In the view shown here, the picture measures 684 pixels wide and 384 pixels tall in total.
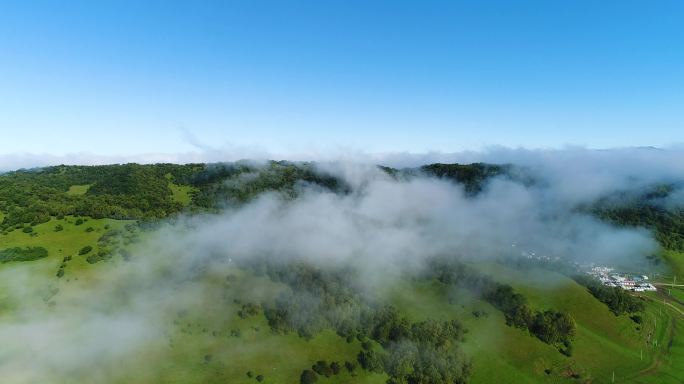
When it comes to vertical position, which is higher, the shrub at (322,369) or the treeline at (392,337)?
the treeline at (392,337)

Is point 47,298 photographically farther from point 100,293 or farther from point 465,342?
point 465,342

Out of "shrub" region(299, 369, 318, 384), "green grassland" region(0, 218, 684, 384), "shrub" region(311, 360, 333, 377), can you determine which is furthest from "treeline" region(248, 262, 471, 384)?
"shrub" region(311, 360, 333, 377)

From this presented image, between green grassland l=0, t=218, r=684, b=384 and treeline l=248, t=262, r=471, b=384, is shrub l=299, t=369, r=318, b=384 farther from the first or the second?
green grassland l=0, t=218, r=684, b=384

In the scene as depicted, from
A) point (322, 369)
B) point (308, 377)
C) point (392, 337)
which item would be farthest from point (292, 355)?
point (392, 337)

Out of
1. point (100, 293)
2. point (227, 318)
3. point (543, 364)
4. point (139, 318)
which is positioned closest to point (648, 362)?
point (543, 364)

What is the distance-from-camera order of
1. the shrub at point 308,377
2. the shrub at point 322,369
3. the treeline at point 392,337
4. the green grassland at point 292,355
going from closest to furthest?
the shrub at point 308,377
the green grassland at point 292,355
the shrub at point 322,369
the treeline at point 392,337

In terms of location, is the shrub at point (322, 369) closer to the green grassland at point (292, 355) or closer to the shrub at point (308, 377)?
the green grassland at point (292, 355)

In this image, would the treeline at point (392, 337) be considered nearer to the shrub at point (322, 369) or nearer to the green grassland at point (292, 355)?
the green grassland at point (292, 355)

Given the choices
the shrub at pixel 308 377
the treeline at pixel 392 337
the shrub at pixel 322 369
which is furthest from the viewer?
the treeline at pixel 392 337

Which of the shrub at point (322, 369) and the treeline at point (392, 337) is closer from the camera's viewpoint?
the shrub at point (322, 369)

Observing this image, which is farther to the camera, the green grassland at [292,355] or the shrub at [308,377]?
the green grassland at [292,355]

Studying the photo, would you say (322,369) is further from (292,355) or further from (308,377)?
(292,355)

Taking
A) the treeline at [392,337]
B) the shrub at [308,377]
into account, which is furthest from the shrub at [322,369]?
the treeline at [392,337]
